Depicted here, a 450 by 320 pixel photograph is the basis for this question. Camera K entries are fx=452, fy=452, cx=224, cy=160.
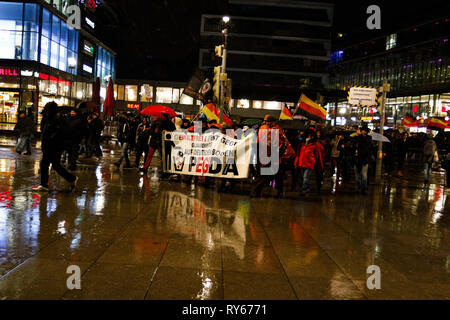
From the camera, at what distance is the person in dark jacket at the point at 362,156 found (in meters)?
12.8

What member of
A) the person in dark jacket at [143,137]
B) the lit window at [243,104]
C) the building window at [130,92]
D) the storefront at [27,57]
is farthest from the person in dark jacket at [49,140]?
the lit window at [243,104]

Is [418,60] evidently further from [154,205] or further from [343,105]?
[154,205]

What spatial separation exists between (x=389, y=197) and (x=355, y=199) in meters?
1.41

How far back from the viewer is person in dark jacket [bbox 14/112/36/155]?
684 inches

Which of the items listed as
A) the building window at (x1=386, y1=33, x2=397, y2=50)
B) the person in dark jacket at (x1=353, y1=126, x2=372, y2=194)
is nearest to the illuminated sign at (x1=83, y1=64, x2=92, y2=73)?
the person in dark jacket at (x1=353, y1=126, x2=372, y2=194)

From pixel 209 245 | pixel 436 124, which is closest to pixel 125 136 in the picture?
pixel 209 245

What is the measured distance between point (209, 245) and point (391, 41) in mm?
81148

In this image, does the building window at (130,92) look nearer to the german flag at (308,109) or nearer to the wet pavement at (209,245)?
the german flag at (308,109)

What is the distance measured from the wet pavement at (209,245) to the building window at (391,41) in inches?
2907

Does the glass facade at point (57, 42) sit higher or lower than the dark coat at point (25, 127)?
higher

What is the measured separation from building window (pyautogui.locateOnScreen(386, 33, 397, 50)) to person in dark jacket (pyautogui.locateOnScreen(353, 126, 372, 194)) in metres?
71.3

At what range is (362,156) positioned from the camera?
1296cm

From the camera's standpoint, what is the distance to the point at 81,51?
49031 mm
